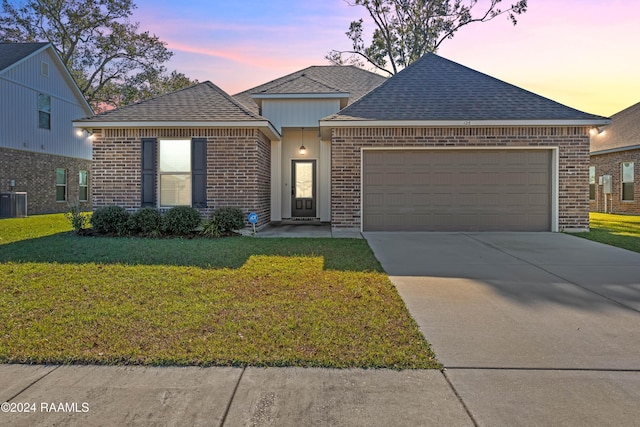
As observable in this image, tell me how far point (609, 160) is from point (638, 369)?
21.9 metres

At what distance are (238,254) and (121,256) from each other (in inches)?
80.2

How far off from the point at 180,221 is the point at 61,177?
564 inches

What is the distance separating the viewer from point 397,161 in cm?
1129

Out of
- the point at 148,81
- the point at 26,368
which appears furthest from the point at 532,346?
the point at 148,81

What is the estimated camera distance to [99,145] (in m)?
11.5

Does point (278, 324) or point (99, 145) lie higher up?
point (99, 145)

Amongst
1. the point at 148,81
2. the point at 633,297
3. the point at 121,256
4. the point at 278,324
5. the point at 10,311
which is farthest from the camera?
the point at 148,81

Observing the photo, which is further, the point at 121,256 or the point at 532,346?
the point at 121,256

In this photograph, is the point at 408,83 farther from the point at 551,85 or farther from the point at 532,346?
the point at 551,85

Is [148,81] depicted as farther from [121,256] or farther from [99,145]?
[121,256]

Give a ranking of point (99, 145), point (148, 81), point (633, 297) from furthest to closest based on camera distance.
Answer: point (148, 81), point (99, 145), point (633, 297)

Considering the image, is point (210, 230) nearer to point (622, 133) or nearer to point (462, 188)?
point (462, 188)

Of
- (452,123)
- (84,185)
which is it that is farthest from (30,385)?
(84,185)

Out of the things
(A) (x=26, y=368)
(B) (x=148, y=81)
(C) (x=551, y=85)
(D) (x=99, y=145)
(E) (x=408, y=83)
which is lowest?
(A) (x=26, y=368)
